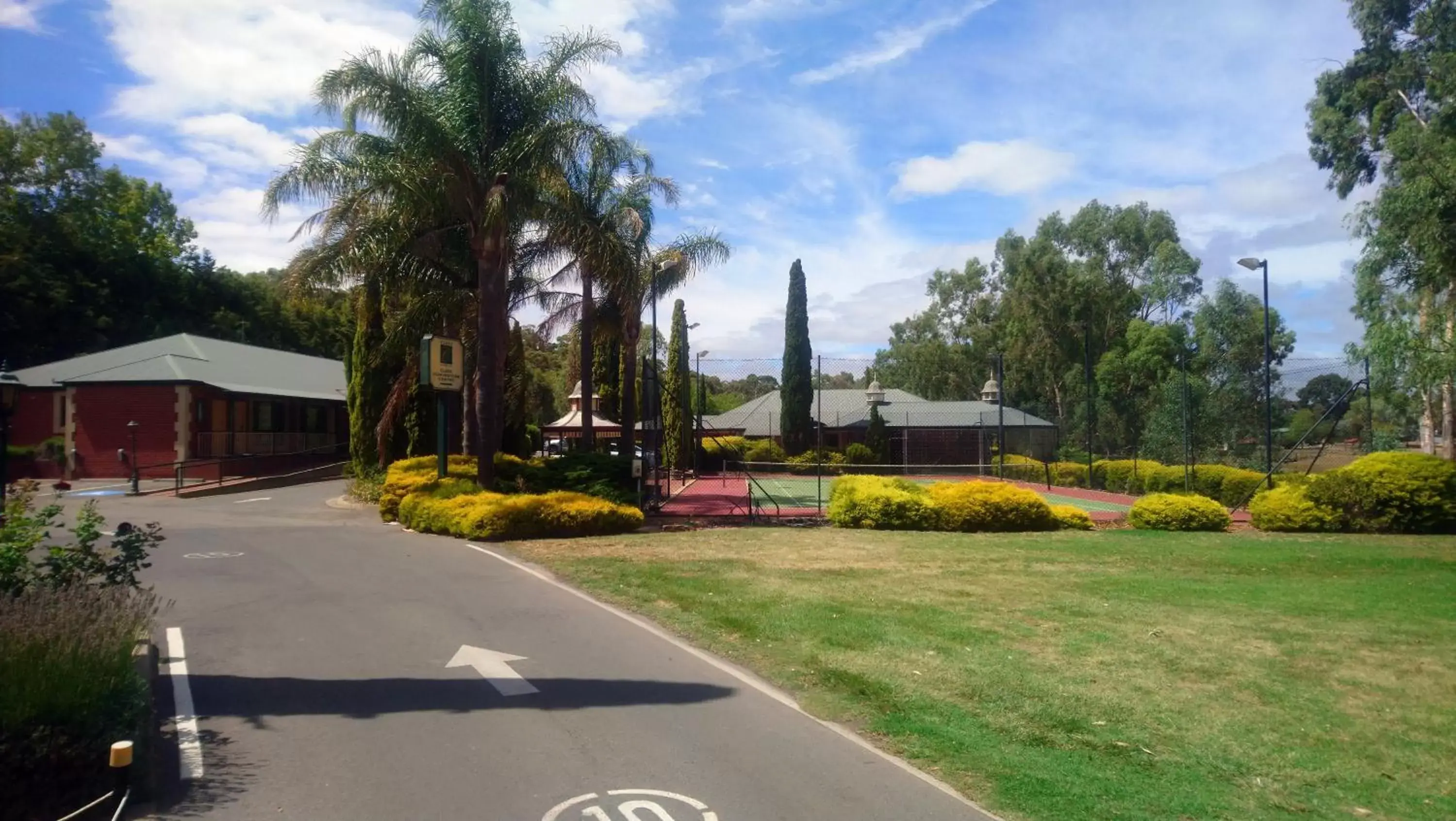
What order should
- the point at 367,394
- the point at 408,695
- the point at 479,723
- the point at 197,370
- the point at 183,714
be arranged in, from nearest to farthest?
the point at 479,723 → the point at 183,714 → the point at 408,695 → the point at 367,394 → the point at 197,370

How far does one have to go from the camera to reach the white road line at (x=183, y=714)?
18.9ft

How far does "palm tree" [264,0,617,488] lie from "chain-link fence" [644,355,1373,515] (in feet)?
16.5

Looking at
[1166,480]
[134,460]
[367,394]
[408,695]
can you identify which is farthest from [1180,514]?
[134,460]

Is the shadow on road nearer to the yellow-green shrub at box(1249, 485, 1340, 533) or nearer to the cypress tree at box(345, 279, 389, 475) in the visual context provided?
the yellow-green shrub at box(1249, 485, 1340, 533)

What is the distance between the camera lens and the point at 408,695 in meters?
7.31

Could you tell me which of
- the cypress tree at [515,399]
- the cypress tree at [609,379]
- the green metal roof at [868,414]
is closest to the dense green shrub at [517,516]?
the cypress tree at [515,399]

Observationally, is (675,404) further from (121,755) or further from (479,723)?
(121,755)

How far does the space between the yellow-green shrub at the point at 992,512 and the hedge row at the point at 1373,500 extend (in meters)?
4.37

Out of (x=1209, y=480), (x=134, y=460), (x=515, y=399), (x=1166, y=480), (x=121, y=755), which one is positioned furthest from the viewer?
(x=515, y=399)

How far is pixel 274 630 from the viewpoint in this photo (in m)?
9.48

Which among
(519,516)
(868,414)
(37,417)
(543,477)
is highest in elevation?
(868,414)

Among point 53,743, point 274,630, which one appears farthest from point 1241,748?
point 274,630

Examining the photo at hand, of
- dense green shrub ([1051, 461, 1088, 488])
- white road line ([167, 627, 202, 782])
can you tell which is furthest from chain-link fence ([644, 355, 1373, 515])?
white road line ([167, 627, 202, 782])

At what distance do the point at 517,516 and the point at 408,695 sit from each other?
10.3 m
